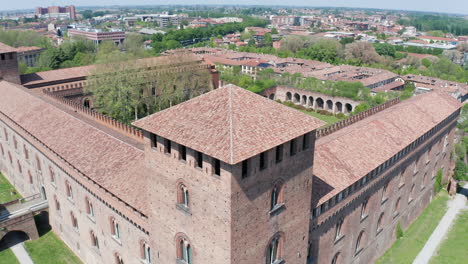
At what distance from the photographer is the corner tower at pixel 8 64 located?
51.1 m

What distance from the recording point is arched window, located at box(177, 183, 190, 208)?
68.4 ft

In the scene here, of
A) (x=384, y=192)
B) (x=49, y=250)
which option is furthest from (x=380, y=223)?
(x=49, y=250)

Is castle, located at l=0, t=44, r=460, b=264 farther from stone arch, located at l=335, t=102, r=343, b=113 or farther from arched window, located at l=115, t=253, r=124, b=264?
stone arch, located at l=335, t=102, r=343, b=113

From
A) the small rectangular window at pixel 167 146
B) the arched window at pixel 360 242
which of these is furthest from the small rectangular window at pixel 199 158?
the arched window at pixel 360 242

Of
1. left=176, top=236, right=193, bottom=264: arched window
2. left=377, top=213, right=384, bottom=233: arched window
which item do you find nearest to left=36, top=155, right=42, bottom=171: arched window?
left=176, top=236, right=193, bottom=264: arched window

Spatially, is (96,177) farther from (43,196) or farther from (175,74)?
(175,74)

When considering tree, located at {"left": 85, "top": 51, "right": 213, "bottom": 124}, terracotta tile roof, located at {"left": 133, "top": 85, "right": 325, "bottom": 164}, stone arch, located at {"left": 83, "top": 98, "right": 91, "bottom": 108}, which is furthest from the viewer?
stone arch, located at {"left": 83, "top": 98, "right": 91, "bottom": 108}

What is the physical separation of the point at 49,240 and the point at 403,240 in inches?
1348

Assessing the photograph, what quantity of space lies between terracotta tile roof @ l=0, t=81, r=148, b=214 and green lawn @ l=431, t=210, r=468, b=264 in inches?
1088

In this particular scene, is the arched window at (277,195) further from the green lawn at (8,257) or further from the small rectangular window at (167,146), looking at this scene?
the green lawn at (8,257)

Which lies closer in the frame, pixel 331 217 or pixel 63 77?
pixel 331 217

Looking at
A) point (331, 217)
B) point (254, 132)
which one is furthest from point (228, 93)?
point (331, 217)

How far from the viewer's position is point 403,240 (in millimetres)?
39219

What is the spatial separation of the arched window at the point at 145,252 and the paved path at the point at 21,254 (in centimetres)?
1343
